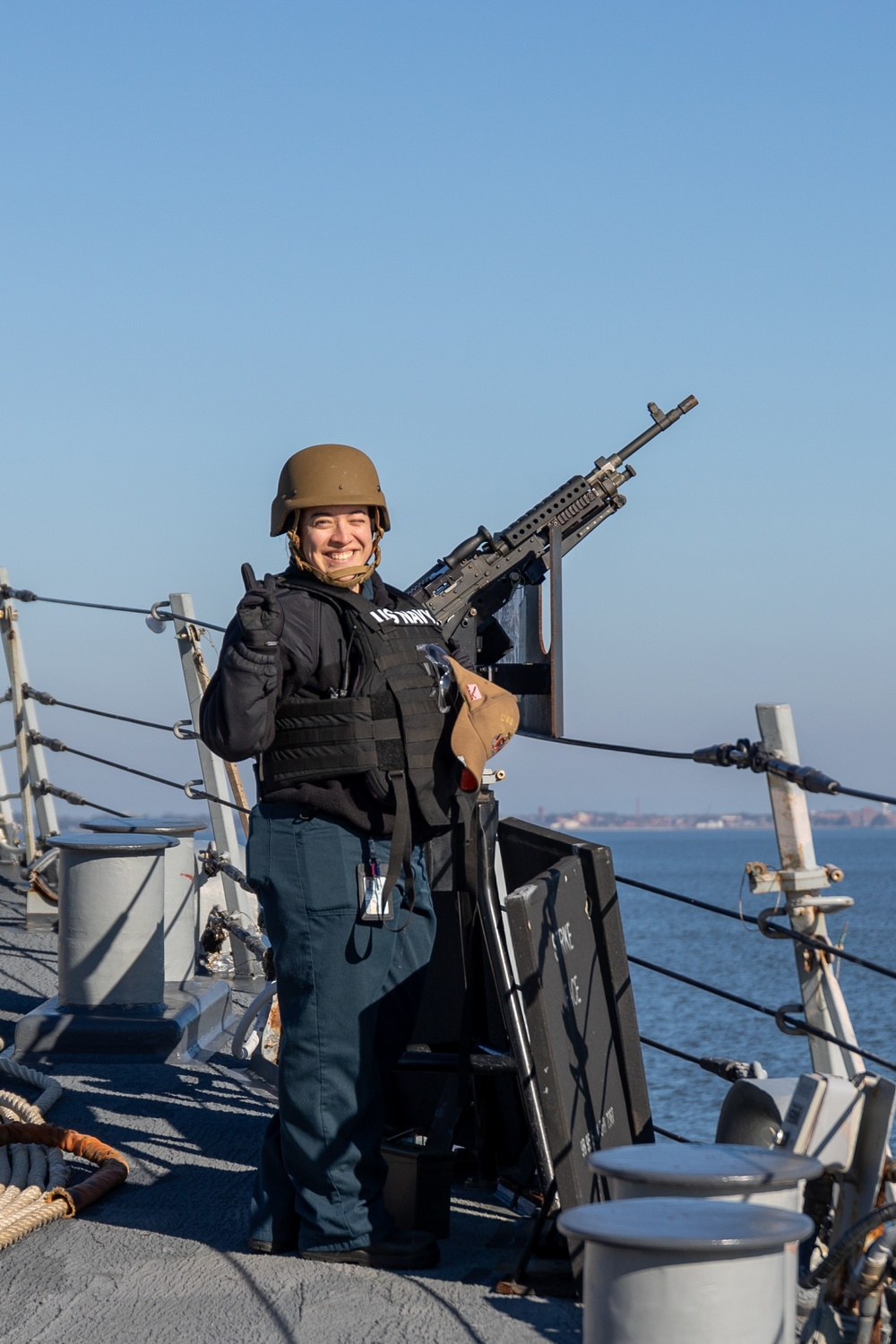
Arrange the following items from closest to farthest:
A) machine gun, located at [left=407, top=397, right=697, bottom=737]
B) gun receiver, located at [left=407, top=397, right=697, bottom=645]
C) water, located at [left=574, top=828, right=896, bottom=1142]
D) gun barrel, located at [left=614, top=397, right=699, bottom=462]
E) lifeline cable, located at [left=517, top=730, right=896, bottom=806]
Result: lifeline cable, located at [left=517, top=730, right=896, bottom=806] < machine gun, located at [left=407, top=397, right=697, bottom=737] < gun receiver, located at [left=407, top=397, right=697, bottom=645] < gun barrel, located at [left=614, top=397, right=699, bottom=462] < water, located at [left=574, top=828, right=896, bottom=1142]

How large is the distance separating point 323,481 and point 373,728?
572 millimetres

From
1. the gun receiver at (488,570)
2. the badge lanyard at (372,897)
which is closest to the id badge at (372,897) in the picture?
the badge lanyard at (372,897)

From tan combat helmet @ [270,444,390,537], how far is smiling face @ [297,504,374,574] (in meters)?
0.04

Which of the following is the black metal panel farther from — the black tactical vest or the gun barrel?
the gun barrel

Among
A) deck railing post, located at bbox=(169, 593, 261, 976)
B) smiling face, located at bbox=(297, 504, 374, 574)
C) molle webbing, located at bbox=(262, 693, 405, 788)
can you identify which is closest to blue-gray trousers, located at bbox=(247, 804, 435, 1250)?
molle webbing, located at bbox=(262, 693, 405, 788)

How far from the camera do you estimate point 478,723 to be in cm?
343

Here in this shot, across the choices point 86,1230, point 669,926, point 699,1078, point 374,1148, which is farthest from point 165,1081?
point 669,926

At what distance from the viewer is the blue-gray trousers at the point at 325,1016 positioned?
3340 millimetres

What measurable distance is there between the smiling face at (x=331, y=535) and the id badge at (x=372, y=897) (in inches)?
27.5

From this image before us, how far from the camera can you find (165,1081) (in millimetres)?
5062

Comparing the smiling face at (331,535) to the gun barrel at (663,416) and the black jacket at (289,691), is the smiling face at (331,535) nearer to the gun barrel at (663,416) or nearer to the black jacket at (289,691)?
the black jacket at (289,691)

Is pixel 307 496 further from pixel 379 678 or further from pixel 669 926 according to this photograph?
pixel 669 926

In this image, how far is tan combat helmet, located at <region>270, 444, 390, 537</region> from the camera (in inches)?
136

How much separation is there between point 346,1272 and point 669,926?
106m
